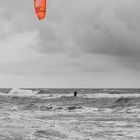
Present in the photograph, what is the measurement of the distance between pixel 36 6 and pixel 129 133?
16.5ft

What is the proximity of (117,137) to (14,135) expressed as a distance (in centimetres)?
315

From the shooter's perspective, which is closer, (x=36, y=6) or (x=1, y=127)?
(x=36, y=6)

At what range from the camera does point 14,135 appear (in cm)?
1121

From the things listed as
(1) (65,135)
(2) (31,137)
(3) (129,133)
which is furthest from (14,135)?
(3) (129,133)

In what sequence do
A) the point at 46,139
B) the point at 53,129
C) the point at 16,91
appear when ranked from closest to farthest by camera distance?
the point at 46,139 → the point at 53,129 → the point at 16,91

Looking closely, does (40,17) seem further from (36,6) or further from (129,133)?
(129,133)

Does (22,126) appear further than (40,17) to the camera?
Yes

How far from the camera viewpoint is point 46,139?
10.6 meters

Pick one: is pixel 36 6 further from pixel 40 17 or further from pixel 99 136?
pixel 99 136

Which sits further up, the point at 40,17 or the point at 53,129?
the point at 40,17

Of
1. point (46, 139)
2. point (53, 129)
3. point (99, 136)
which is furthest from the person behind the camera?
point (53, 129)

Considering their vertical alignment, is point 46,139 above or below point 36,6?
below

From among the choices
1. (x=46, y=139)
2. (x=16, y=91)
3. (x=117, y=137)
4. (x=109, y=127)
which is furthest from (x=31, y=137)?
(x=16, y=91)

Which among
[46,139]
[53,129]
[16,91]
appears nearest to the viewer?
[46,139]
